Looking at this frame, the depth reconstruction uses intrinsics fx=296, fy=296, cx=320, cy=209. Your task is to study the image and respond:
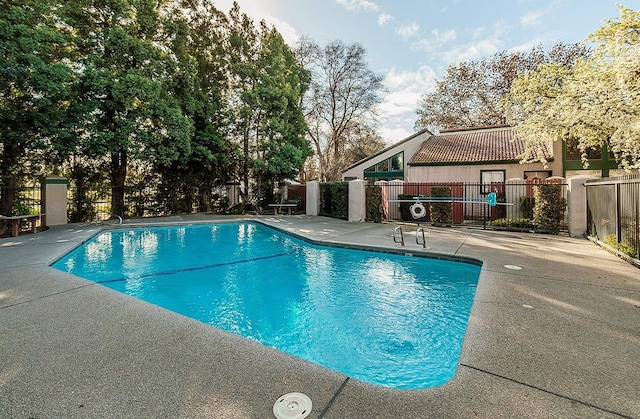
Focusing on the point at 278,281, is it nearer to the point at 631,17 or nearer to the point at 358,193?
the point at 358,193

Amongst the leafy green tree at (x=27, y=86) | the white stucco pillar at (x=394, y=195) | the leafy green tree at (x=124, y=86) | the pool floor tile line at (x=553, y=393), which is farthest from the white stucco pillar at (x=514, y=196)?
the leafy green tree at (x=27, y=86)

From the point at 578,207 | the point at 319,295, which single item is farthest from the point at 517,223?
the point at 319,295

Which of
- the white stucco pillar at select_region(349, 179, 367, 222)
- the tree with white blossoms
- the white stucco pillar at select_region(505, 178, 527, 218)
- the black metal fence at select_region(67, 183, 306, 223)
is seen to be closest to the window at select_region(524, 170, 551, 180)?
the white stucco pillar at select_region(505, 178, 527, 218)

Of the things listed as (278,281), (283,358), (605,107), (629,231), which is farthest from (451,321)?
(605,107)

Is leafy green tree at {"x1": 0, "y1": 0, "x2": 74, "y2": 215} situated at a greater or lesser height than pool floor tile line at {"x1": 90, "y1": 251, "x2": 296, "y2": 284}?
greater

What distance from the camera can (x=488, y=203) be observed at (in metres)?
9.73

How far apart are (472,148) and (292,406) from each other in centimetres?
1754

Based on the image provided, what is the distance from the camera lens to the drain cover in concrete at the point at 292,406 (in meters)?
1.64

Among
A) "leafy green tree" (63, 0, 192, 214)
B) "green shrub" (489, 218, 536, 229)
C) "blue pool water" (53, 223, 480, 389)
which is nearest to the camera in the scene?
"blue pool water" (53, 223, 480, 389)

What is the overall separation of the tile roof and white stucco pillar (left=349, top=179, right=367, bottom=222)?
4.72 metres

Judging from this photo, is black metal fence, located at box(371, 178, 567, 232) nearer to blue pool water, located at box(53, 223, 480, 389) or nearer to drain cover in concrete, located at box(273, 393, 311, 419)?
blue pool water, located at box(53, 223, 480, 389)

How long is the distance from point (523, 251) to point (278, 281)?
5.34 metres

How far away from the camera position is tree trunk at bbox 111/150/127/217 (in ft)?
43.9

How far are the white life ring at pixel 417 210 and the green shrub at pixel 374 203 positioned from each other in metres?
1.37
